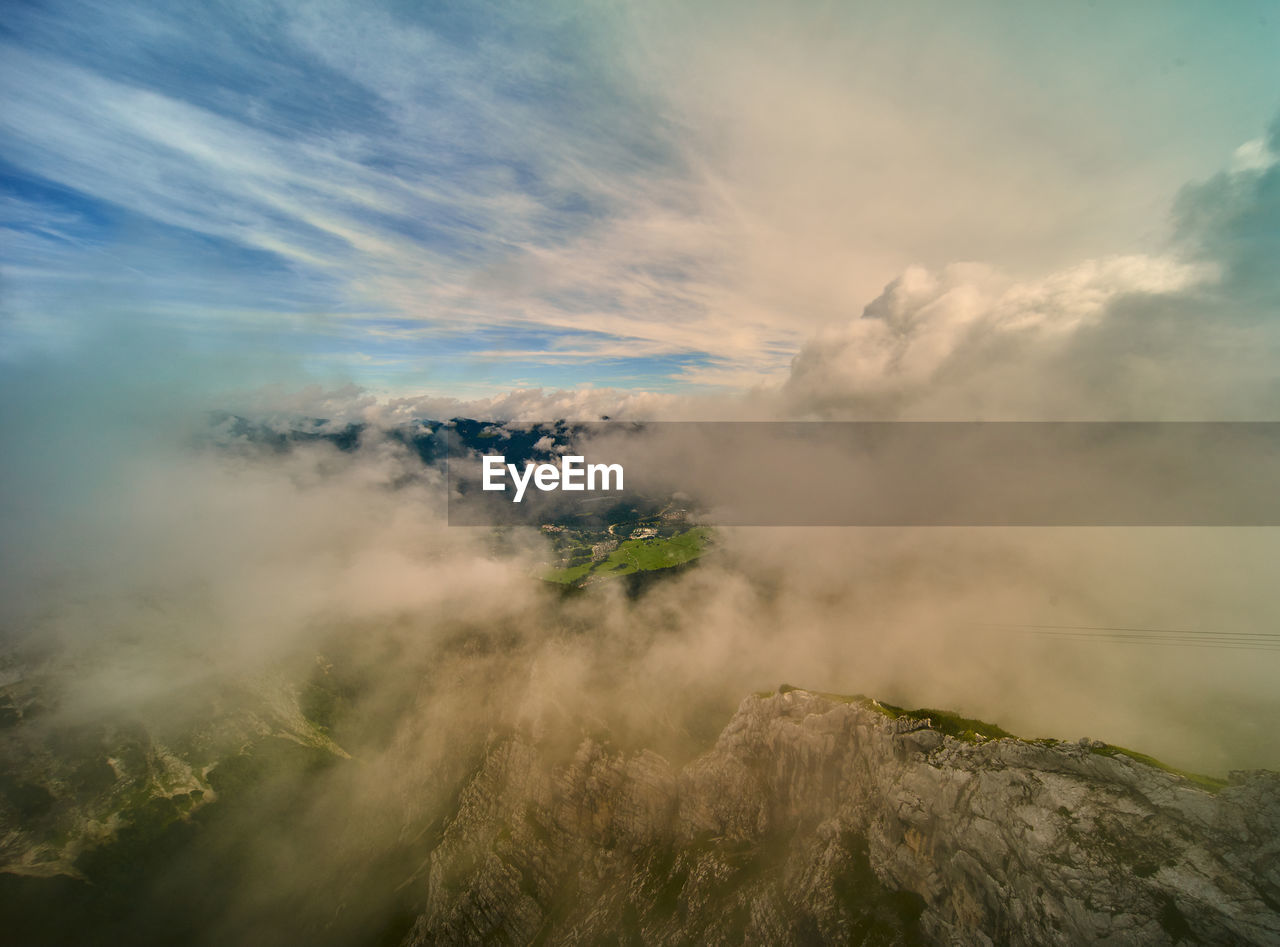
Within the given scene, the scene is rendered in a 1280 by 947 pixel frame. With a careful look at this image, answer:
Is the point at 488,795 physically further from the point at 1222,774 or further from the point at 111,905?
the point at 1222,774

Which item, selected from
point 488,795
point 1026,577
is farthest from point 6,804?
point 1026,577

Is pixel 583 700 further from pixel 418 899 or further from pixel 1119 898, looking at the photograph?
pixel 1119 898

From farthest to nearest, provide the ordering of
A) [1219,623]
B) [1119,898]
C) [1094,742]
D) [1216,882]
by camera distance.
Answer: [1219,623], [1094,742], [1119,898], [1216,882]

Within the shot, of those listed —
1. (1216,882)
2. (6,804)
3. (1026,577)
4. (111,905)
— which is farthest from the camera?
(1026,577)

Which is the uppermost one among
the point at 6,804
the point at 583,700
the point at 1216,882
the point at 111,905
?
the point at 1216,882

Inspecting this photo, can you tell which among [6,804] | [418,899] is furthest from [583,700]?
[6,804]

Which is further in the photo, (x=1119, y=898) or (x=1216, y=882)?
(x=1119, y=898)

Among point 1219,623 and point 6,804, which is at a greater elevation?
point 1219,623
